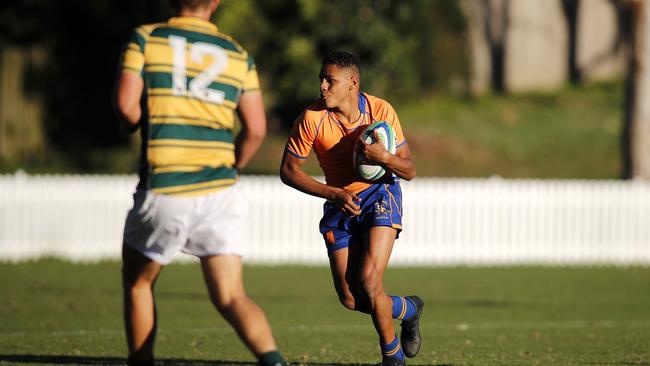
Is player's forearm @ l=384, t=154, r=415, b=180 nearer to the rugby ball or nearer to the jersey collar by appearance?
the rugby ball

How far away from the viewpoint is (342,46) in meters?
28.6

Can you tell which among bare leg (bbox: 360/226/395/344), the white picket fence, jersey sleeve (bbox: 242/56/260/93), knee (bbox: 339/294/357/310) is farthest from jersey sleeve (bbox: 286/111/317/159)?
the white picket fence

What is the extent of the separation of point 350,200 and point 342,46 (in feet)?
70.7

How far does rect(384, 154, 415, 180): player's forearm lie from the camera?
7305 millimetres

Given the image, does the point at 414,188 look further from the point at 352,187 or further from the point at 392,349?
the point at 392,349

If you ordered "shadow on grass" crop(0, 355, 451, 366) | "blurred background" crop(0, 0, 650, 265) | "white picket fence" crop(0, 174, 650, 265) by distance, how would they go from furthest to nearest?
"blurred background" crop(0, 0, 650, 265), "white picket fence" crop(0, 174, 650, 265), "shadow on grass" crop(0, 355, 451, 366)

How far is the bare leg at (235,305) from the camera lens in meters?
5.70

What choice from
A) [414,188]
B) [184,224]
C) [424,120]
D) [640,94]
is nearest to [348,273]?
[184,224]

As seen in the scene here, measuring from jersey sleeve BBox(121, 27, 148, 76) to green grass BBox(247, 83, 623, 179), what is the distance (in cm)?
2459

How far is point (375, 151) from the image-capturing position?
719cm

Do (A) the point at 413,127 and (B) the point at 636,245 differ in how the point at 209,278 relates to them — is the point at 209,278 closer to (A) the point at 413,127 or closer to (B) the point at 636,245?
(B) the point at 636,245

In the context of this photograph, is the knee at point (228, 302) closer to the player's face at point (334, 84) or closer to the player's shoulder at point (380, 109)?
the player's face at point (334, 84)

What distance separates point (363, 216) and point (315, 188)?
0.47 m

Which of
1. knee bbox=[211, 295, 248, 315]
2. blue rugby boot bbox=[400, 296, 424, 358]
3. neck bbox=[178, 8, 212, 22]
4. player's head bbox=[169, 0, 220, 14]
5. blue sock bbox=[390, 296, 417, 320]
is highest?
player's head bbox=[169, 0, 220, 14]
